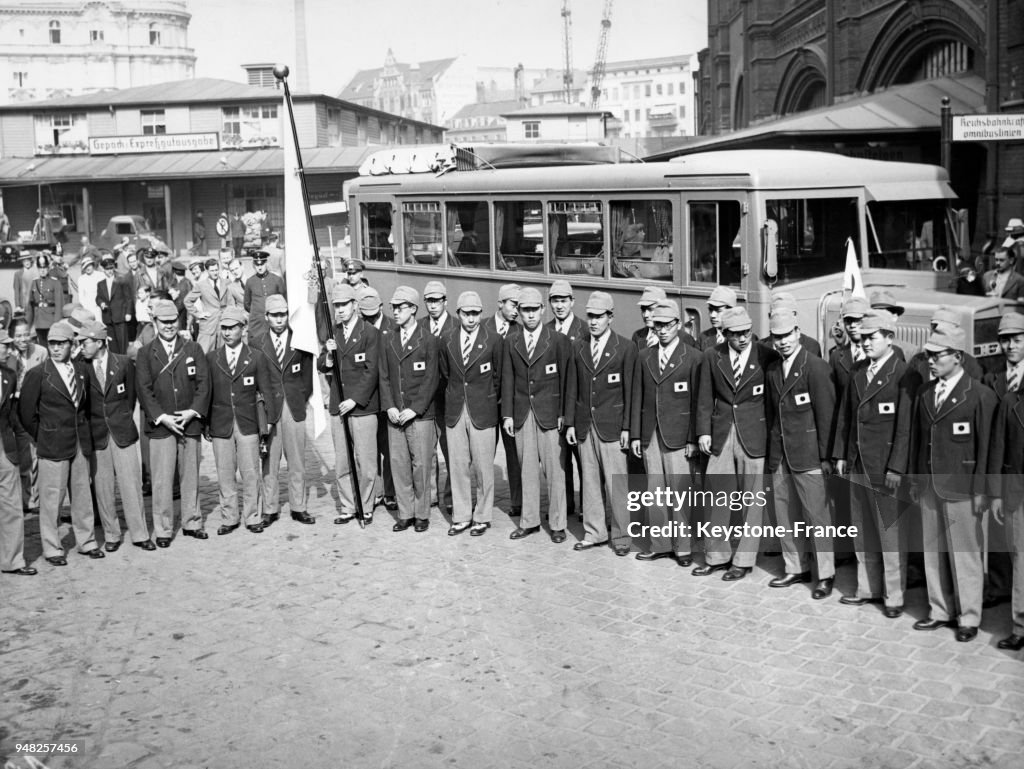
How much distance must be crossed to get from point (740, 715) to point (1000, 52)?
1779 cm

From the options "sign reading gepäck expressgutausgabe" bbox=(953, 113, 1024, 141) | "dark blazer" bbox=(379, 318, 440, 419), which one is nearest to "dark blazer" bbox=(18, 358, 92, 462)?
"dark blazer" bbox=(379, 318, 440, 419)

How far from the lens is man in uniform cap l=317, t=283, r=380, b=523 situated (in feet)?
31.1

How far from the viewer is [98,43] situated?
80.9 m

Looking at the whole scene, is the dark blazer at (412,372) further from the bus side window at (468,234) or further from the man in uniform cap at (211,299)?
the bus side window at (468,234)

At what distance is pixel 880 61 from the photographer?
1051 inches

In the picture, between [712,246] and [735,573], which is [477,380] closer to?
[735,573]

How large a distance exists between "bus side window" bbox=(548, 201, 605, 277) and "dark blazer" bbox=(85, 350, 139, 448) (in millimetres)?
5256

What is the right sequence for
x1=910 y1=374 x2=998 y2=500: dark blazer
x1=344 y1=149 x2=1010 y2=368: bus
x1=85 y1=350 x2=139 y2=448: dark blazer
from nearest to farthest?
x1=910 y1=374 x2=998 y2=500: dark blazer
x1=85 y1=350 x2=139 y2=448: dark blazer
x1=344 y1=149 x2=1010 y2=368: bus

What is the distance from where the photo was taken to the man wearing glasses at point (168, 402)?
9.18 metres

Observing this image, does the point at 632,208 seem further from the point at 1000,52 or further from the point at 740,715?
the point at 1000,52

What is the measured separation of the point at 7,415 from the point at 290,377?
7.39 ft

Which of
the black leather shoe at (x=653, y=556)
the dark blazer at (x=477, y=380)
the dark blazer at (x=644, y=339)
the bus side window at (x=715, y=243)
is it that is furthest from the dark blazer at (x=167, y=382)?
the bus side window at (x=715, y=243)

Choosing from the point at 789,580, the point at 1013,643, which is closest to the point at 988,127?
the point at 789,580

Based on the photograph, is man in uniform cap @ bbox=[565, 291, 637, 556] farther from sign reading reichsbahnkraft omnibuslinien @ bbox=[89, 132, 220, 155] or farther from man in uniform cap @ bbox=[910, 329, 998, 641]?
sign reading reichsbahnkraft omnibuslinien @ bbox=[89, 132, 220, 155]
